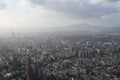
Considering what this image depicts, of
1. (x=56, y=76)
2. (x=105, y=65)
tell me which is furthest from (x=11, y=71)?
(x=105, y=65)

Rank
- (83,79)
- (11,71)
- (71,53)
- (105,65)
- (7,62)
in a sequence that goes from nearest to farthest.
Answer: (83,79) → (11,71) → (7,62) → (105,65) → (71,53)

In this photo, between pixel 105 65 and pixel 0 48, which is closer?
pixel 105 65

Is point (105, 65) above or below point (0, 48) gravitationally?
below

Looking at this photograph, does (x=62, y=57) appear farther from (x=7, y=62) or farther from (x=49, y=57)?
(x=7, y=62)

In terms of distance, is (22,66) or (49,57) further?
(49,57)

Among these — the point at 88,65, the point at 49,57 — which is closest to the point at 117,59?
the point at 88,65

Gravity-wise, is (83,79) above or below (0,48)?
below

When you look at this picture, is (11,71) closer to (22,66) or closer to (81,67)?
(22,66)

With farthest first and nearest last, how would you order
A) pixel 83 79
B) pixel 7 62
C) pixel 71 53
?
pixel 71 53 < pixel 7 62 < pixel 83 79

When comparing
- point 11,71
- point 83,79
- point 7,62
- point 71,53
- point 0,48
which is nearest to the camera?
point 83,79
